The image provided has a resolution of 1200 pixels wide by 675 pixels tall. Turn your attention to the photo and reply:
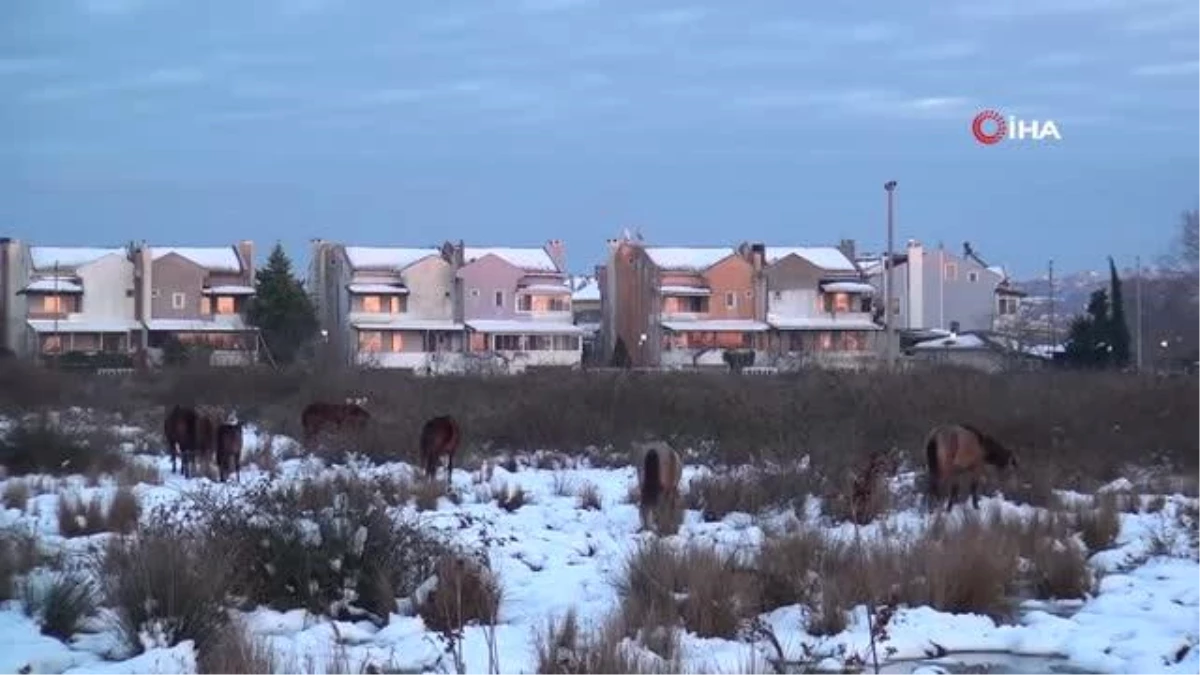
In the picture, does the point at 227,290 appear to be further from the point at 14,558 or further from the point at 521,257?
the point at 14,558

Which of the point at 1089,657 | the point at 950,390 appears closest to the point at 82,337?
the point at 950,390

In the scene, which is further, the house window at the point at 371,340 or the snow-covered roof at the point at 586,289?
the snow-covered roof at the point at 586,289

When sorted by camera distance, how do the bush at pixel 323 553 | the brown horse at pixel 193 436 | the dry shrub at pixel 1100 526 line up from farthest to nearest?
the brown horse at pixel 193 436, the dry shrub at pixel 1100 526, the bush at pixel 323 553

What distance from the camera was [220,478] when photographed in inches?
1013

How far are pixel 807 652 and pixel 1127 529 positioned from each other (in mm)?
10805

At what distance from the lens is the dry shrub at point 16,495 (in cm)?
2105

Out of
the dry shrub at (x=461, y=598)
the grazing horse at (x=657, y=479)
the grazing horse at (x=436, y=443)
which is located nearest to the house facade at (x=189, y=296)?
the grazing horse at (x=436, y=443)

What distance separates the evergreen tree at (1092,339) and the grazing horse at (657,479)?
1608 inches

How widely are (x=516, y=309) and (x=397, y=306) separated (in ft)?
20.6

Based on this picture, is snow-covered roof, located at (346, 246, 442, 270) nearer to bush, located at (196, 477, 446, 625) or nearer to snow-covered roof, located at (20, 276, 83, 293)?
snow-covered roof, located at (20, 276, 83, 293)

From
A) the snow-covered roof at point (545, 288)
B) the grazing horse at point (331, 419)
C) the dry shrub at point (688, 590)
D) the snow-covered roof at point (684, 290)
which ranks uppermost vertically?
the snow-covered roof at point (545, 288)

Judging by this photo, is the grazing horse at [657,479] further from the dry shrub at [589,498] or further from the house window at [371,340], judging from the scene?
the house window at [371,340]

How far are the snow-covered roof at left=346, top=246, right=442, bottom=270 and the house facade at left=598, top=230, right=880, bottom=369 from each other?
10904 mm

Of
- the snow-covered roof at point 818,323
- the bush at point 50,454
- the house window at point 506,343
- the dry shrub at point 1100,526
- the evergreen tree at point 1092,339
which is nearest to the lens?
the dry shrub at point 1100,526
